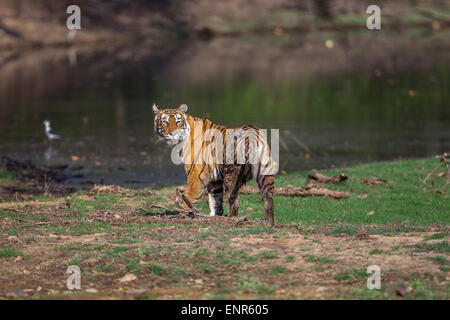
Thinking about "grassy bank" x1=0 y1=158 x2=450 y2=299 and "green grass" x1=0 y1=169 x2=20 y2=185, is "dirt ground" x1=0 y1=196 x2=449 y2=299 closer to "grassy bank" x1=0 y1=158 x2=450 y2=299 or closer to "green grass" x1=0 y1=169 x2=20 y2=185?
"grassy bank" x1=0 y1=158 x2=450 y2=299

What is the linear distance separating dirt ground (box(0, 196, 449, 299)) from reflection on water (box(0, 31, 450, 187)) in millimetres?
6623

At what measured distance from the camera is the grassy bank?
7.29m

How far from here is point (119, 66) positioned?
37750 millimetres

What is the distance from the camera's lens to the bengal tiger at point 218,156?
942cm

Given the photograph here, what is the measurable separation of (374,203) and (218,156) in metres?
4.26

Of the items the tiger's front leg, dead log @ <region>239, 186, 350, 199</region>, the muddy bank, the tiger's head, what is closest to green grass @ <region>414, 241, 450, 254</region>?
the tiger's front leg

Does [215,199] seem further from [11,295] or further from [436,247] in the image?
[11,295]

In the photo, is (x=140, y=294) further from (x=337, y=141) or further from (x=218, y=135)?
(x=337, y=141)

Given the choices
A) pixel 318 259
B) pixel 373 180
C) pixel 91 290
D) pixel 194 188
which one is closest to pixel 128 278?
pixel 91 290

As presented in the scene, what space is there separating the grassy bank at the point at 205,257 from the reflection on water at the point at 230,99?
6.26 meters

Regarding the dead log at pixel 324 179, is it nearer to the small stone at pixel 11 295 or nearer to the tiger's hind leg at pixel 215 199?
the tiger's hind leg at pixel 215 199

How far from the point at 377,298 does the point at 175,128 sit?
3.89 m

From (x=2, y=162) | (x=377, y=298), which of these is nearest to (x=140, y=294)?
(x=377, y=298)
